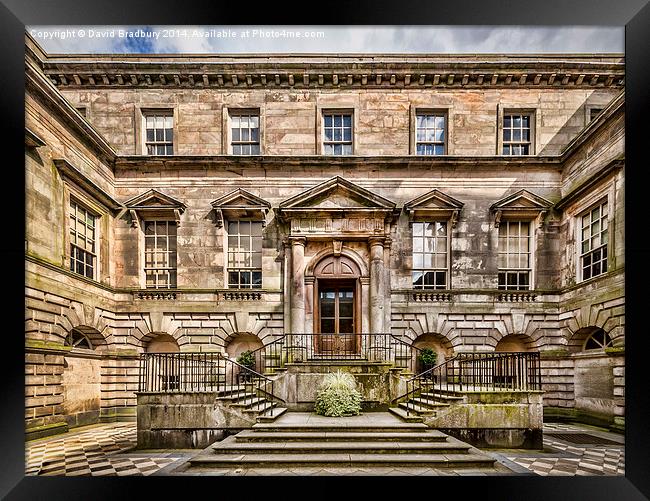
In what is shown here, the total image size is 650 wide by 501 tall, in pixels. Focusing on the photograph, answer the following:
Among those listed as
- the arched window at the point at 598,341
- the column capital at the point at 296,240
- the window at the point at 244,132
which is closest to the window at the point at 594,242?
the arched window at the point at 598,341

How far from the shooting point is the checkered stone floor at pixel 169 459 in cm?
574

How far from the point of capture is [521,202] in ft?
36.0

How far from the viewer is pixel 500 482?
5.52 metres

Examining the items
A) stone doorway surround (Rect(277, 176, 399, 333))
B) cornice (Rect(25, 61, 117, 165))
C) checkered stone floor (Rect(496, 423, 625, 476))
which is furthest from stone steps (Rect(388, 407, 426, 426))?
cornice (Rect(25, 61, 117, 165))

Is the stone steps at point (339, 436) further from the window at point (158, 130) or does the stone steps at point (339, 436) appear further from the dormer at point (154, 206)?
the window at point (158, 130)

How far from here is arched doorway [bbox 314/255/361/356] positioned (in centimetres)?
1113

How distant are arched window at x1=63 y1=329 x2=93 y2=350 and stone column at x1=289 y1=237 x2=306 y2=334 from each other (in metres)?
5.60

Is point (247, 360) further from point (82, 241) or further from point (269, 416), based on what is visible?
point (82, 241)

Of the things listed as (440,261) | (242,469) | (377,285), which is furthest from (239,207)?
(242,469)

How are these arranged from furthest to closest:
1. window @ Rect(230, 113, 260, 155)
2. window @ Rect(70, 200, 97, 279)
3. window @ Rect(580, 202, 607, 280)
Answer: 1. window @ Rect(230, 113, 260, 155)
2. window @ Rect(70, 200, 97, 279)
3. window @ Rect(580, 202, 607, 280)

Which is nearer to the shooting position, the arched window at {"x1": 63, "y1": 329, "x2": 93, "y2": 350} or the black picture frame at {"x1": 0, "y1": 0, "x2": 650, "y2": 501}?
the black picture frame at {"x1": 0, "y1": 0, "x2": 650, "y2": 501}

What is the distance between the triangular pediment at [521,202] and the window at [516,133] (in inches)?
59.9

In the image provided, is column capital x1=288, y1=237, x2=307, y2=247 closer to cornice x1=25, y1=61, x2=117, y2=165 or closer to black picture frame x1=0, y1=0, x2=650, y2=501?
cornice x1=25, y1=61, x2=117, y2=165

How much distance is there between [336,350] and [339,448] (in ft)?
14.6
